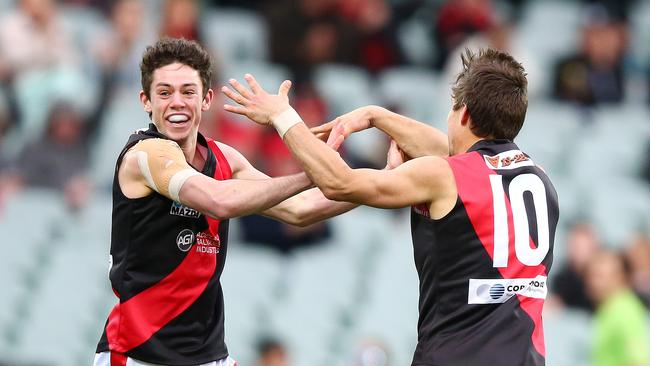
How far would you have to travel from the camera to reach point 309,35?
1611 cm

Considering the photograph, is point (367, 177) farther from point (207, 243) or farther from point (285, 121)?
point (207, 243)

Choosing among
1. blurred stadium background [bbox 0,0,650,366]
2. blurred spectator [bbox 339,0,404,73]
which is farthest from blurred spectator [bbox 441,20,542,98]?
blurred spectator [bbox 339,0,404,73]

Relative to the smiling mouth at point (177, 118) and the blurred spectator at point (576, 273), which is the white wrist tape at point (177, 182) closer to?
the smiling mouth at point (177, 118)

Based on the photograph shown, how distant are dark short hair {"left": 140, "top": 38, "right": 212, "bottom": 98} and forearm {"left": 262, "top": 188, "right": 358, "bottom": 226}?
0.91 metres

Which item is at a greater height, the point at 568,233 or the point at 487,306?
the point at 568,233

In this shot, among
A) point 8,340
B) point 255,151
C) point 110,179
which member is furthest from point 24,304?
point 255,151

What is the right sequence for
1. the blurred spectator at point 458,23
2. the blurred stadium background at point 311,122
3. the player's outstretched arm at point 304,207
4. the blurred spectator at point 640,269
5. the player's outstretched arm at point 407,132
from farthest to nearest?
the blurred spectator at point 458,23 → the blurred spectator at point 640,269 → the blurred stadium background at point 311,122 → the player's outstretched arm at point 304,207 → the player's outstretched arm at point 407,132

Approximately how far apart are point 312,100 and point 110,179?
2.28 meters

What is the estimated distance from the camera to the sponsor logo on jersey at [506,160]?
6.49 meters

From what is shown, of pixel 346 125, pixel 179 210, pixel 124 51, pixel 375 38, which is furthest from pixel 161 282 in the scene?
pixel 375 38

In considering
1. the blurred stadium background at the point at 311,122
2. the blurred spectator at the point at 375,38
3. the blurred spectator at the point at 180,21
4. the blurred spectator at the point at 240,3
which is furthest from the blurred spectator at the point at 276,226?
the blurred spectator at the point at 240,3

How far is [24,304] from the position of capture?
12.8 meters

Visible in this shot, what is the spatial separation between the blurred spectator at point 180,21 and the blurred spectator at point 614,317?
517 cm

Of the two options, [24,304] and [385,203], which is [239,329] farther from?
[385,203]
